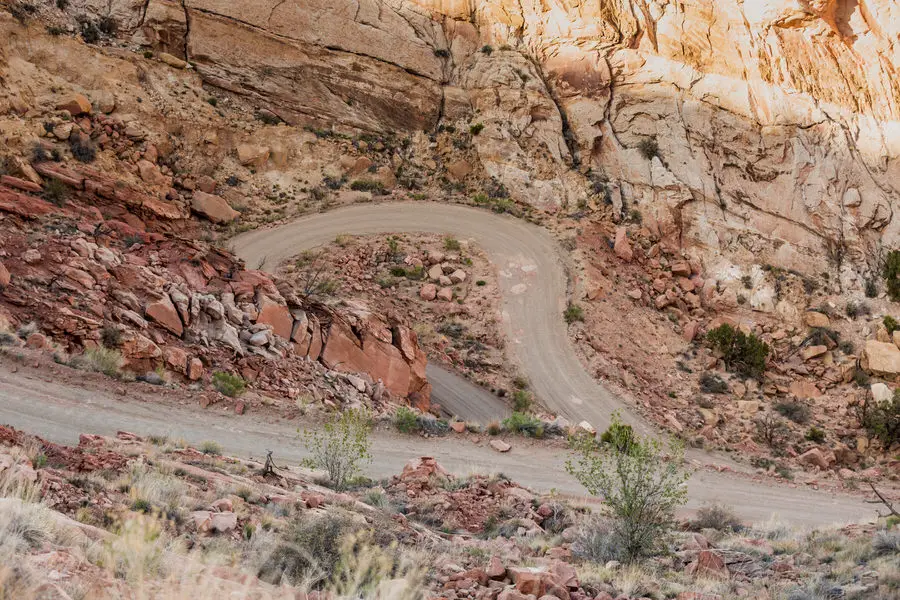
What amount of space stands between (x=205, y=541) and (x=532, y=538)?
16.7ft

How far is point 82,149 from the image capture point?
86.4 ft

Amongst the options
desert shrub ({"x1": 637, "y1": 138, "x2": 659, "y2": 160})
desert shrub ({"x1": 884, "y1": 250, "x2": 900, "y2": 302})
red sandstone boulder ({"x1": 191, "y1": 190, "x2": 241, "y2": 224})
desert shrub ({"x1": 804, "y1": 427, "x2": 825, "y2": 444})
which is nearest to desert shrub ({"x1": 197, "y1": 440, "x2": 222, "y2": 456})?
red sandstone boulder ({"x1": 191, "y1": 190, "x2": 241, "y2": 224})

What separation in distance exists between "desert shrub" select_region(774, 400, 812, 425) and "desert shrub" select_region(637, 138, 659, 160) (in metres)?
15.3

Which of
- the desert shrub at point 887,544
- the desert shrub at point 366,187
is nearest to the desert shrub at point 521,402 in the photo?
the desert shrub at point 887,544

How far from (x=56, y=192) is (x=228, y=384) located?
1197 cm

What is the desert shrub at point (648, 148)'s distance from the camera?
3384 cm

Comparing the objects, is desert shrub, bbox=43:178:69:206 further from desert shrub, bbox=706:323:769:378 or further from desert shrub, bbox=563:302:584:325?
desert shrub, bbox=706:323:769:378

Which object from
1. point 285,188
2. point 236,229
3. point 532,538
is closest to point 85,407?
point 532,538

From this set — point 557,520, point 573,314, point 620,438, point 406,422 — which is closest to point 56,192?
point 406,422

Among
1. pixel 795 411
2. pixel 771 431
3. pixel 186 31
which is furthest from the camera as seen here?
pixel 186 31

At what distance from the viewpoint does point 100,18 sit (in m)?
32.8

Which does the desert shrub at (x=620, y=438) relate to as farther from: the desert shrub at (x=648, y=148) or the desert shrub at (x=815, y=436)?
the desert shrub at (x=648, y=148)

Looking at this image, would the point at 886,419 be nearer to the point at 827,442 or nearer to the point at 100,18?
the point at 827,442

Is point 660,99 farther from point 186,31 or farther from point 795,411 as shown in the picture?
point 186,31
